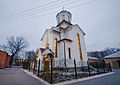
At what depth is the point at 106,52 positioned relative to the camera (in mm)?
49781

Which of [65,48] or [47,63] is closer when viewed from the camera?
[47,63]

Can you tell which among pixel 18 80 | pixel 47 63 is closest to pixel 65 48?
pixel 47 63

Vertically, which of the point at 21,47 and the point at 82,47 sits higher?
the point at 21,47

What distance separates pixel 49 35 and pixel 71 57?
724 cm

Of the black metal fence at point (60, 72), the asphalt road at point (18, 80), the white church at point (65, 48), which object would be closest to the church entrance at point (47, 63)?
the white church at point (65, 48)

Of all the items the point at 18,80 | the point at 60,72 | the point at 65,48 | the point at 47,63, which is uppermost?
the point at 65,48

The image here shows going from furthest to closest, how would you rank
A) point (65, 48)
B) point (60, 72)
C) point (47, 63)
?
point (65, 48) → point (47, 63) → point (60, 72)

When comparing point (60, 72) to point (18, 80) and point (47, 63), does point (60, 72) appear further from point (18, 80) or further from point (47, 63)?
point (18, 80)

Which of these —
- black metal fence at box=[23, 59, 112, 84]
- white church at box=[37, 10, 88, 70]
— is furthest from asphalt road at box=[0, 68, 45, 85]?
white church at box=[37, 10, 88, 70]

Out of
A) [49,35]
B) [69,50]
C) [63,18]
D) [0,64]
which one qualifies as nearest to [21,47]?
[0,64]

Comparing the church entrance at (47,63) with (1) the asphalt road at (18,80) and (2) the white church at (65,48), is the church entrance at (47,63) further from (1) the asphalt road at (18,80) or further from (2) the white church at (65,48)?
(1) the asphalt road at (18,80)

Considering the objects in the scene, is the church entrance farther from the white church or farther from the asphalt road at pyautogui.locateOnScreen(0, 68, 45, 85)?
the asphalt road at pyautogui.locateOnScreen(0, 68, 45, 85)

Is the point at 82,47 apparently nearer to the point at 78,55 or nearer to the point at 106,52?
the point at 78,55

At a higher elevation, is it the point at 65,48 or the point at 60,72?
the point at 65,48
